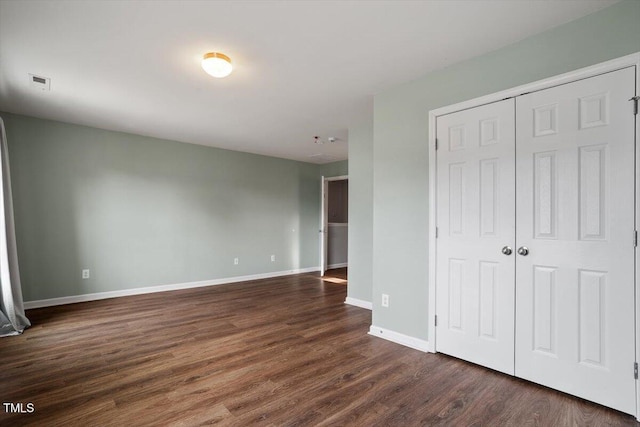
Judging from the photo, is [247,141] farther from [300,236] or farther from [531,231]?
[531,231]

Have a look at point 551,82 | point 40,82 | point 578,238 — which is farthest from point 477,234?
point 40,82

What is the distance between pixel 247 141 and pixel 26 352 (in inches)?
153

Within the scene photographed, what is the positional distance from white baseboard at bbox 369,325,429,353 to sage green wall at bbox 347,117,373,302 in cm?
106

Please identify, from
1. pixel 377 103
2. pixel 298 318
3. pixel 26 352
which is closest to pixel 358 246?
pixel 298 318

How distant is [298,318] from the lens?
3725mm

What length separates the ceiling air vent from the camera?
292 cm

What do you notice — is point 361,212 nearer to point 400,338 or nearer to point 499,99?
point 400,338

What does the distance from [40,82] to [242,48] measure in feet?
7.32

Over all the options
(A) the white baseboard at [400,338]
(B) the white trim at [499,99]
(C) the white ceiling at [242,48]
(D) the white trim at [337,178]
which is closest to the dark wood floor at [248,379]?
(A) the white baseboard at [400,338]

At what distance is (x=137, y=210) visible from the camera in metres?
4.91

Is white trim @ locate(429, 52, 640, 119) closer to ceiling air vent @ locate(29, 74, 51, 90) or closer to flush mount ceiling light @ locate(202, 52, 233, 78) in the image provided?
flush mount ceiling light @ locate(202, 52, 233, 78)

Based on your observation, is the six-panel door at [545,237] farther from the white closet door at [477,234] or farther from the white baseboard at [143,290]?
the white baseboard at [143,290]

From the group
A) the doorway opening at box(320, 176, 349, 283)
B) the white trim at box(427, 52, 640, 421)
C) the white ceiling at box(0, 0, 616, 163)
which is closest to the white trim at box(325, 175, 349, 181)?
the doorway opening at box(320, 176, 349, 283)

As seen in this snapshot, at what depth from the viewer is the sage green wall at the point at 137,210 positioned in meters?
4.13
